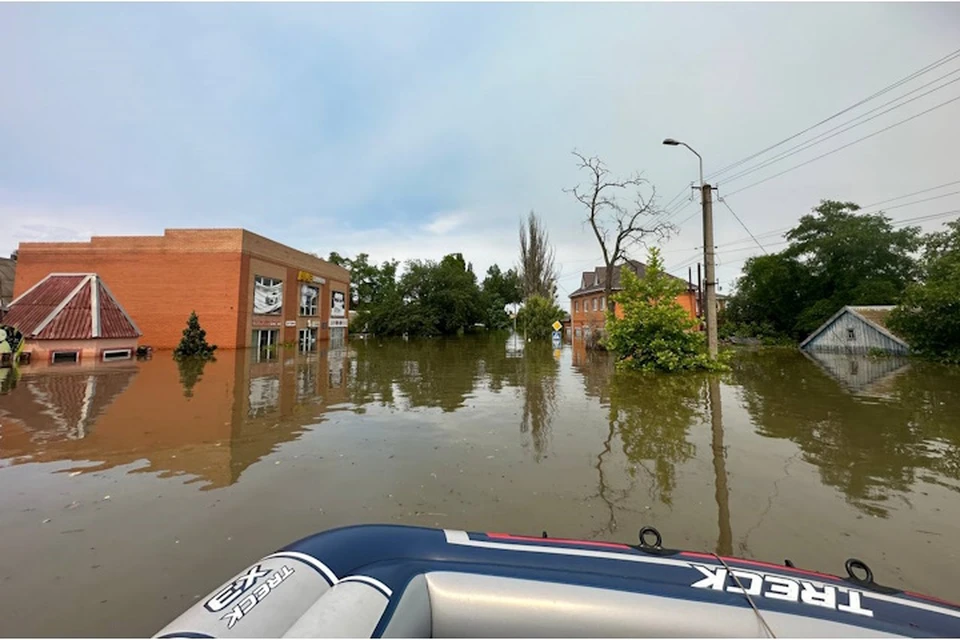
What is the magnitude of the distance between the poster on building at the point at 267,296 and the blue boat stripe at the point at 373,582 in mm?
27447

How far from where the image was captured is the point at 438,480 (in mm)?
4887

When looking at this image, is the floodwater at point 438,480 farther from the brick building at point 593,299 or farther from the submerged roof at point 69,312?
the brick building at point 593,299

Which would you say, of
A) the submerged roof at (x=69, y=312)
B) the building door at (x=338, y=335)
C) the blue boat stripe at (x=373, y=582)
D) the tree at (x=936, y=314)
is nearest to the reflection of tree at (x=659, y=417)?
the blue boat stripe at (x=373, y=582)

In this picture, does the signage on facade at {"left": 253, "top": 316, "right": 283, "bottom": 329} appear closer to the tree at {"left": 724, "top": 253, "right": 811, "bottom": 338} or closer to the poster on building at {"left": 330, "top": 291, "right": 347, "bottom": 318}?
the poster on building at {"left": 330, "top": 291, "right": 347, "bottom": 318}

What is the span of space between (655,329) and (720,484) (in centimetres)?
1044

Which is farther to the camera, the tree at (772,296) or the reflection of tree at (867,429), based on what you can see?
the tree at (772,296)

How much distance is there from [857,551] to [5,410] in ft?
46.4

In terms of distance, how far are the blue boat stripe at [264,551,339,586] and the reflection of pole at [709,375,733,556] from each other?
10.1 ft

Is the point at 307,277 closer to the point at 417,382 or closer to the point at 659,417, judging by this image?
the point at 417,382

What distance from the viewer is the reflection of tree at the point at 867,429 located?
15.9 ft

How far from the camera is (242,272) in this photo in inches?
953

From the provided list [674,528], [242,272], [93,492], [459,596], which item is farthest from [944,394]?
[242,272]

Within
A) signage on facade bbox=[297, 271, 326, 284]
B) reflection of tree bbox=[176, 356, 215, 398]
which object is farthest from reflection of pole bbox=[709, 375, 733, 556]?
signage on facade bbox=[297, 271, 326, 284]

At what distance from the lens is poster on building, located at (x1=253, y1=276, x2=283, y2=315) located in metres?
25.9
